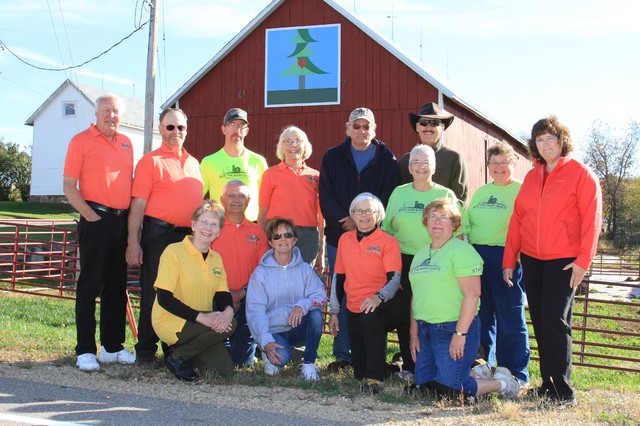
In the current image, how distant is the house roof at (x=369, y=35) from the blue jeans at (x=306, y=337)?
33.7 ft

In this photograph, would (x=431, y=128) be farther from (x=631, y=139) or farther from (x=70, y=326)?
(x=631, y=139)

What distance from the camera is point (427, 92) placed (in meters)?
15.1

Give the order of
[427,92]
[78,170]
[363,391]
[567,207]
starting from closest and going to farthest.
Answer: [567,207] → [363,391] → [78,170] → [427,92]

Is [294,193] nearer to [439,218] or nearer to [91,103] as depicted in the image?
[439,218]

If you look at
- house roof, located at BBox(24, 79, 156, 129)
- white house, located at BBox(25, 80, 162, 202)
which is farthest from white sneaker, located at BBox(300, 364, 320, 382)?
white house, located at BBox(25, 80, 162, 202)

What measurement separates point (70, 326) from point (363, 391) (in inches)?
202

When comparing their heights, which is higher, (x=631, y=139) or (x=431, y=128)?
(x=631, y=139)

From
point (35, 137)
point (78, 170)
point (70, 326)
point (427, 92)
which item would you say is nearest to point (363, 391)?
point (78, 170)

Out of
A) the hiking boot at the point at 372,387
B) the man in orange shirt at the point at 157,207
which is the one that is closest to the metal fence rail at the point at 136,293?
the man in orange shirt at the point at 157,207

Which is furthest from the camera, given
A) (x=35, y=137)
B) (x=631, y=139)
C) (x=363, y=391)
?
(x=631, y=139)

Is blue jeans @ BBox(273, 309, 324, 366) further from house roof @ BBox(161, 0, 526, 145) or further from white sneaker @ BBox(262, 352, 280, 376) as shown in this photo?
house roof @ BBox(161, 0, 526, 145)

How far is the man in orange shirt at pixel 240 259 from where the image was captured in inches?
234

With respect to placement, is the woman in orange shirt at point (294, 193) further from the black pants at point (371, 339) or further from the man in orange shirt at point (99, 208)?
the man in orange shirt at point (99, 208)

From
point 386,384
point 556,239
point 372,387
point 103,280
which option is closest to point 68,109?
point 103,280
